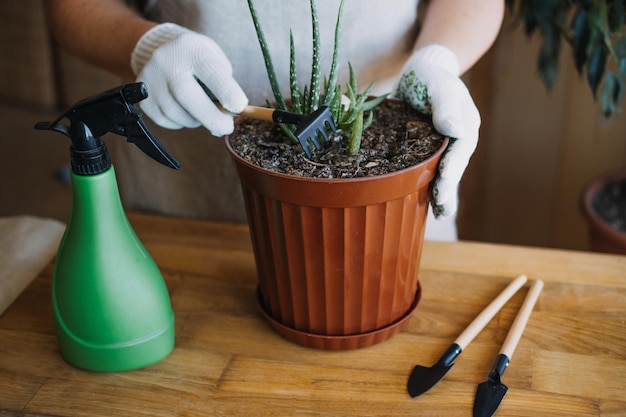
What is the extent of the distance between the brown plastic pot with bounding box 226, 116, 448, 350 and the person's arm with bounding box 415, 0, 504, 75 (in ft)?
0.84

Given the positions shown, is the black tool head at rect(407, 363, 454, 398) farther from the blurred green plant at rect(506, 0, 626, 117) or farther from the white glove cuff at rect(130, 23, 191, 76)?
the blurred green plant at rect(506, 0, 626, 117)

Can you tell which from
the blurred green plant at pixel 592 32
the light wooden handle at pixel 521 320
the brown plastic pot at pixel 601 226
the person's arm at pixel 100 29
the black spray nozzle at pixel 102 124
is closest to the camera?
the black spray nozzle at pixel 102 124

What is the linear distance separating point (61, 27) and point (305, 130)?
0.50 metres

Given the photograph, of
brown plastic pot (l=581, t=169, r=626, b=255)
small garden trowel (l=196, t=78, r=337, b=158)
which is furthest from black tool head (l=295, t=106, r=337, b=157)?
brown plastic pot (l=581, t=169, r=626, b=255)

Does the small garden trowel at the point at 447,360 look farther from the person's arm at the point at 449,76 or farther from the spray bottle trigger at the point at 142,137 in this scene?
the spray bottle trigger at the point at 142,137

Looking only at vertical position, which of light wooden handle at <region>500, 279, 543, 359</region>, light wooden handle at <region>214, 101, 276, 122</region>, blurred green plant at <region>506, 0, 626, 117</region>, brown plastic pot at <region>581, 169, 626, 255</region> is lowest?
brown plastic pot at <region>581, 169, 626, 255</region>

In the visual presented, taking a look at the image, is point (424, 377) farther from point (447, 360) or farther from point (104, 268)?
point (104, 268)

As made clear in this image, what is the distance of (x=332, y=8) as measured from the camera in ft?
2.98

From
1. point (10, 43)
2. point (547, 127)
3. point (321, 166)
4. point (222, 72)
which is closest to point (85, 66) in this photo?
point (10, 43)

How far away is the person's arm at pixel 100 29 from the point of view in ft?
2.87

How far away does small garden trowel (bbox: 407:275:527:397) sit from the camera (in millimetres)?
687

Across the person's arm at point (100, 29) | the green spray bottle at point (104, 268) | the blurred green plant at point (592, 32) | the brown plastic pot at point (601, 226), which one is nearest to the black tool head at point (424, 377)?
the green spray bottle at point (104, 268)

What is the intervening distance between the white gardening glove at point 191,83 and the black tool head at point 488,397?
A: 37 centimetres

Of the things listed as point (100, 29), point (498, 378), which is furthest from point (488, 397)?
point (100, 29)
